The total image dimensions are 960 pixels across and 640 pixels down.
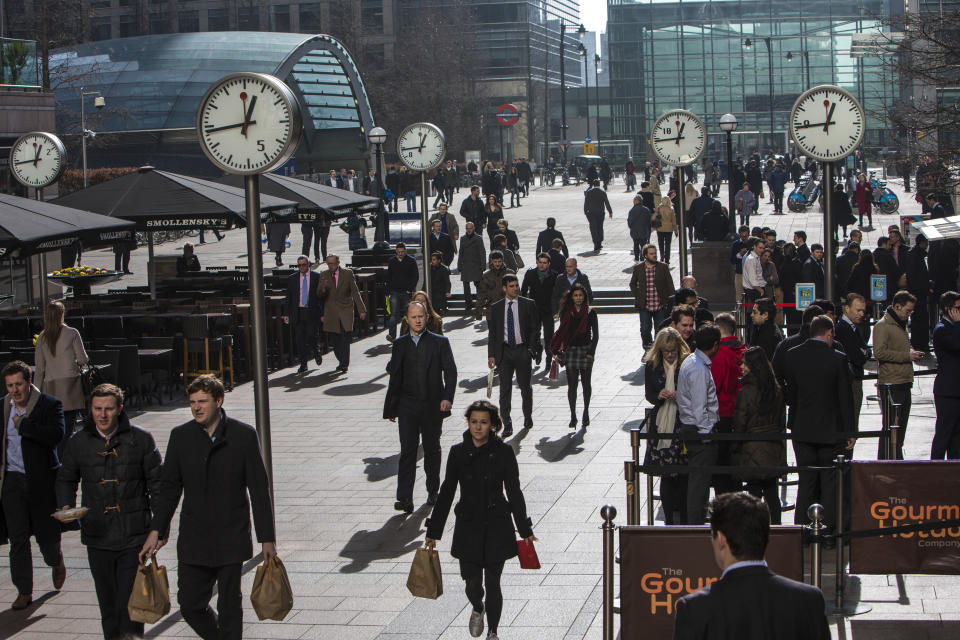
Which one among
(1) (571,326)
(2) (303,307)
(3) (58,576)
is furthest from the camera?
(2) (303,307)

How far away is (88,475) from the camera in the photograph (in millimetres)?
7297

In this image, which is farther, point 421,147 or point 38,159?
point 38,159

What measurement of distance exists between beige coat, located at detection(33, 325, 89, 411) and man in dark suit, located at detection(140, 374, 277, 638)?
6.82m

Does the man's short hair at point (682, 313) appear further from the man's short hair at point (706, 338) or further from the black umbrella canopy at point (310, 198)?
the black umbrella canopy at point (310, 198)

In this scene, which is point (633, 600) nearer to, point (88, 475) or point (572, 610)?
point (572, 610)

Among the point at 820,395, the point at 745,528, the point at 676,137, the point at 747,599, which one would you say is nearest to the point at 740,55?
the point at 676,137

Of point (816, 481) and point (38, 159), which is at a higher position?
point (38, 159)

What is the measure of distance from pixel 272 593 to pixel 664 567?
208 centimetres

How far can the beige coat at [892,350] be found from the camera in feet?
38.3

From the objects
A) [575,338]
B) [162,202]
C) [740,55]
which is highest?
[740,55]

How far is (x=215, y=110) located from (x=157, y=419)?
7738mm

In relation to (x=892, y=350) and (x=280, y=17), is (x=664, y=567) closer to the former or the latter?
(x=892, y=350)

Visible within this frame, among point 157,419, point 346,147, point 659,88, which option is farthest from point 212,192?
point 659,88

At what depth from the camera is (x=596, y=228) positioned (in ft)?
114
